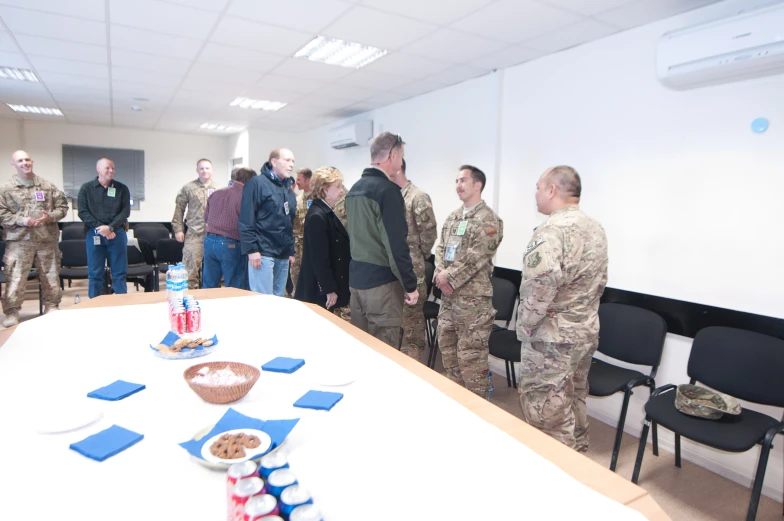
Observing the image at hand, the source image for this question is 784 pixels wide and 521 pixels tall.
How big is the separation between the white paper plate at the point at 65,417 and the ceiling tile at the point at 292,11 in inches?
94.0

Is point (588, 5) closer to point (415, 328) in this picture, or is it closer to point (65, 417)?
point (415, 328)

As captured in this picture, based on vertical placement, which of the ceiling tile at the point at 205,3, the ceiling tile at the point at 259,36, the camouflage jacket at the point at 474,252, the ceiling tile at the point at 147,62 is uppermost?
the ceiling tile at the point at 259,36

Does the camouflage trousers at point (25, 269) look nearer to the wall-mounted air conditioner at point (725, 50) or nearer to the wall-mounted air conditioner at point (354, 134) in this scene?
the wall-mounted air conditioner at point (354, 134)

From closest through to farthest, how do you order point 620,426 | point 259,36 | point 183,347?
point 183,347, point 620,426, point 259,36

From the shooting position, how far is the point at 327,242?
273cm

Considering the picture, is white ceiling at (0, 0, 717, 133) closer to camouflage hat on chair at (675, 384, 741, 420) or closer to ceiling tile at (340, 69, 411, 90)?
ceiling tile at (340, 69, 411, 90)

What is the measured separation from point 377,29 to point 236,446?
2.82m

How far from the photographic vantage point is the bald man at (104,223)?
173 inches

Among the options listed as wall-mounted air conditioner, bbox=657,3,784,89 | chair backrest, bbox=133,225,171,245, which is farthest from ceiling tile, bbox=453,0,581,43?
chair backrest, bbox=133,225,171,245

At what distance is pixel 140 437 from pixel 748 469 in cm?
276

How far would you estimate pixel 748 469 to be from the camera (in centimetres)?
232

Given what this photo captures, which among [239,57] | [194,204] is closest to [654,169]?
[239,57]

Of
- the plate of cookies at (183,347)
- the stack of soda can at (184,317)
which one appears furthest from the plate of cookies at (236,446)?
the stack of soda can at (184,317)

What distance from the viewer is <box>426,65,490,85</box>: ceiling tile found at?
3.73 metres
